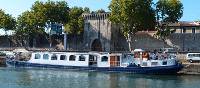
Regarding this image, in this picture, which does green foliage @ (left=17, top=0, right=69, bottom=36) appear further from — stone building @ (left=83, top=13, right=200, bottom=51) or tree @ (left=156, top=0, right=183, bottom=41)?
tree @ (left=156, top=0, right=183, bottom=41)

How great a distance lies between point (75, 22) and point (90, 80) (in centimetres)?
3768

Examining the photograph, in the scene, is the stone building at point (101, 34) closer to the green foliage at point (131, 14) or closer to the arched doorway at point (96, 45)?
the arched doorway at point (96, 45)

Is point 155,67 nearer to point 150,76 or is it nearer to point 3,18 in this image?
point 150,76

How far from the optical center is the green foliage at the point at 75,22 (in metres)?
77.4

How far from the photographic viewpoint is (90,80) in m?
42.4

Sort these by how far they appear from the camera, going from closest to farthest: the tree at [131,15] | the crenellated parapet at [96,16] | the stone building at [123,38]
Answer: the tree at [131,15] < the stone building at [123,38] < the crenellated parapet at [96,16]

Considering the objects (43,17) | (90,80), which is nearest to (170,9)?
(43,17)

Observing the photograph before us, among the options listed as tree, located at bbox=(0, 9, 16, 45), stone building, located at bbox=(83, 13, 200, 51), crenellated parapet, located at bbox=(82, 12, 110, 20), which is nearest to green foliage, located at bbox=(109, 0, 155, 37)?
stone building, located at bbox=(83, 13, 200, 51)

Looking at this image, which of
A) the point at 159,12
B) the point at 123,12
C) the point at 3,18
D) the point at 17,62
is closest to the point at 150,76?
the point at 17,62

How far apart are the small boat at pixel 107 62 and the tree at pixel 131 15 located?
14445 mm

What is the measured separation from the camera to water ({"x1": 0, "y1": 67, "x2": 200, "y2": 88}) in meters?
38.6

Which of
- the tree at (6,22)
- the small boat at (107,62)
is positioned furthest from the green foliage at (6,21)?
the small boat at (107,62)

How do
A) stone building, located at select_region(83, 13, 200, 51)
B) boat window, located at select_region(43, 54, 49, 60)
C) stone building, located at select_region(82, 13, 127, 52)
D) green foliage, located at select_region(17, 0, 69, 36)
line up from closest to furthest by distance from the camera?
boat window, located at select_region(43, 54, 49, 60) < stone building, located at select_region(83, 13, 200, 51) < stone building, located at select_region(82, 13, 127, 52) < green foliage, located at select_region(17, 0, 69, 36)

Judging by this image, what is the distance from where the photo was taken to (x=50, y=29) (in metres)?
77.2
